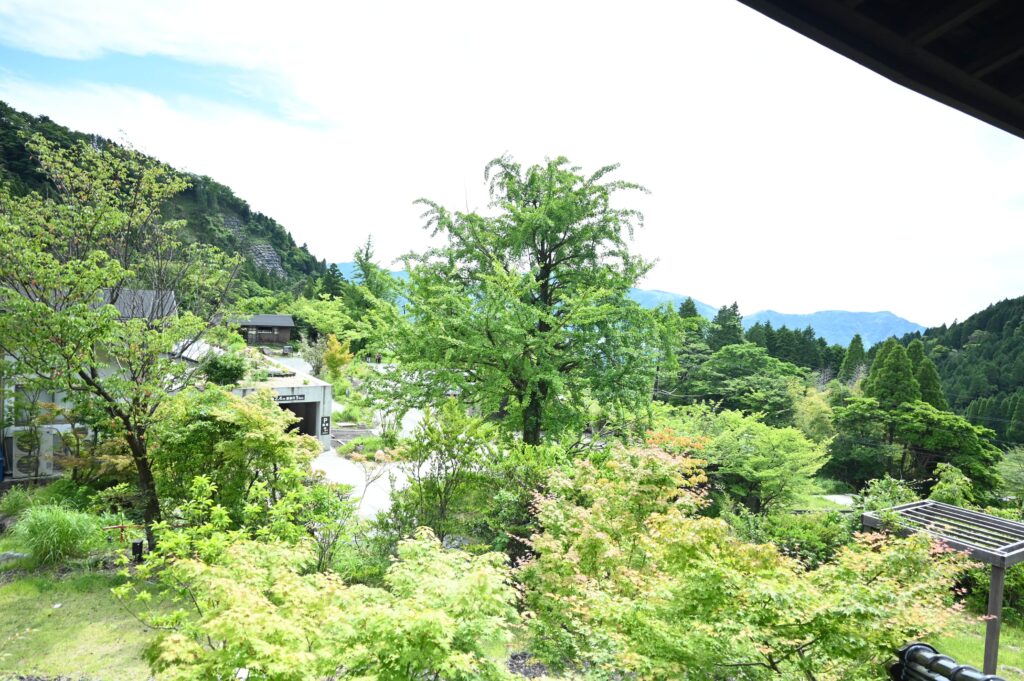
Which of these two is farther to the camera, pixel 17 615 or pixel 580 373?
pixel 580 373

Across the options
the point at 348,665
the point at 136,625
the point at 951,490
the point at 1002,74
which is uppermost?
the point at 1002,74

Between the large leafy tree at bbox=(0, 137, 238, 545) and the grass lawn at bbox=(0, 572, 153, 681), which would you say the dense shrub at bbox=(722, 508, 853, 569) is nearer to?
the grass lawn at bbox=(0, 572, 153, 681)

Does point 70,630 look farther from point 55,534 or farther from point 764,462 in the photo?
point 764,462

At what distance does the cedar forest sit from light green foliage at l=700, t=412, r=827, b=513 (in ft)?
0.24

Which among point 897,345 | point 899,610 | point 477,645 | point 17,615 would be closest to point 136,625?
point 17,615

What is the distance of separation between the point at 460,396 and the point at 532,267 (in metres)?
2.89

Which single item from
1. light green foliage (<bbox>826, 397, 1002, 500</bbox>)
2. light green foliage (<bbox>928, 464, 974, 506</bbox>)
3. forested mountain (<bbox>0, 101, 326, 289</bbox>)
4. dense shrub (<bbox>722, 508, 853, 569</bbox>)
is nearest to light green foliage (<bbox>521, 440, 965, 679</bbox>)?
dense shrub (<bbox>722, 508, 853, 569</bbox>)

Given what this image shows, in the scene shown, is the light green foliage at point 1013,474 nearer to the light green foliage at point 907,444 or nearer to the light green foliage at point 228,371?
the light green foliage at point 907,444

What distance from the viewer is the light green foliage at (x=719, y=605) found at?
10.8ft

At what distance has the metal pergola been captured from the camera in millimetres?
6086

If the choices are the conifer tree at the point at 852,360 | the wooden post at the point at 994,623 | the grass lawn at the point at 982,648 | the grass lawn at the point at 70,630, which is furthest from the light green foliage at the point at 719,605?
the conifer tree at the point at 852,360

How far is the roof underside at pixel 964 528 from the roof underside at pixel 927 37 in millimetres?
6199

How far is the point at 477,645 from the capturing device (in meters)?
3.21

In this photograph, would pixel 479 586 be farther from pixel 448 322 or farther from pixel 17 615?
pixel 17 615
